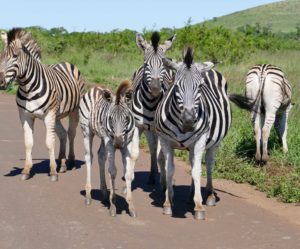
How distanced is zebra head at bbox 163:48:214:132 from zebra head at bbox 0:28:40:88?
2996mm

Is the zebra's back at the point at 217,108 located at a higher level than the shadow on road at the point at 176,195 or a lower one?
higher

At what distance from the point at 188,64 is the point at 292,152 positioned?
4.27m

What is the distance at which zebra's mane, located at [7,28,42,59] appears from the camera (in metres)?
8.99

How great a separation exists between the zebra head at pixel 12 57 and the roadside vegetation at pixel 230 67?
2650 mm

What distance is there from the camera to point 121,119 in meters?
6.92

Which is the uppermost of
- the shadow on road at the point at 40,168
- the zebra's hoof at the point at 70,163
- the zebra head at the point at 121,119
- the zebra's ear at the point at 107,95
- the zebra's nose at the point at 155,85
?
the zebra's nose at the point at 155,85

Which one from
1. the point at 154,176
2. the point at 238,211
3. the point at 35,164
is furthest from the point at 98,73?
the point at 238,211

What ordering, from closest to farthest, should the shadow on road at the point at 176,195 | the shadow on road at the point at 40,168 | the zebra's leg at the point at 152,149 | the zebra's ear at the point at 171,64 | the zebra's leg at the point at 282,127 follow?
the zebra's ear at the point at 171,64, the shadow on road at the point at 176,195, the zebra's leg at the point at 152,149, the shadow on road at the point at 40,168, the zebra's leg at the point at 282,127

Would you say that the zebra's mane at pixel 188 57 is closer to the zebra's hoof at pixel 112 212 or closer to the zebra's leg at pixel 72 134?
the zebra's hoof at pixel 112 212

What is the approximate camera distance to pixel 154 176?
356 inches

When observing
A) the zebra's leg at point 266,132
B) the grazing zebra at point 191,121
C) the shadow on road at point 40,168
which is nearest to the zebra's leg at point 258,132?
the zebra's leg at point 266,132

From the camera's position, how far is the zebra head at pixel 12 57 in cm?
877

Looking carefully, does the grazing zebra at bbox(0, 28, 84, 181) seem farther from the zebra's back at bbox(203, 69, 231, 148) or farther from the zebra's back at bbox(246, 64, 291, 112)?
the zebra's back at bbox(246, 64, 291, 112)

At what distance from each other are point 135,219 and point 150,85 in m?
1.75
